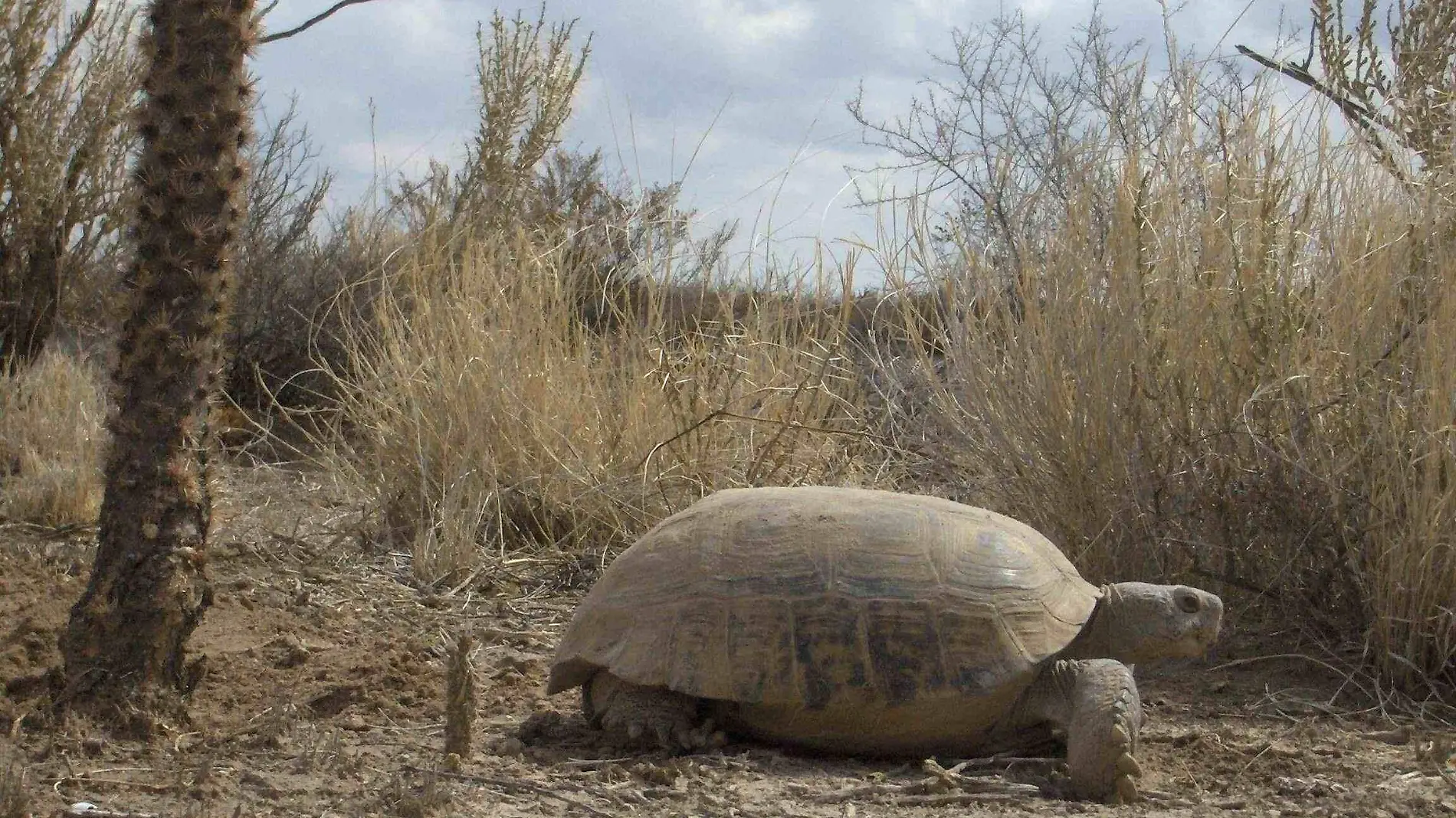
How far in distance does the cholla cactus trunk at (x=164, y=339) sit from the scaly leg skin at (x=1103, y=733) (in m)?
2.23

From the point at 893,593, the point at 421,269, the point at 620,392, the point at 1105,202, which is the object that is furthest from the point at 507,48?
the point at 893,593

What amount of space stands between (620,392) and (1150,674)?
2.94 meters

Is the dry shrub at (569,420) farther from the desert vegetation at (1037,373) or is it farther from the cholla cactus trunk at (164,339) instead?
the cholla cactus trunk at (164,339)

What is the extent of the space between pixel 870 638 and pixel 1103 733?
0.57m

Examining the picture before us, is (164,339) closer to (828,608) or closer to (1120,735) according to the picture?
(828,608)

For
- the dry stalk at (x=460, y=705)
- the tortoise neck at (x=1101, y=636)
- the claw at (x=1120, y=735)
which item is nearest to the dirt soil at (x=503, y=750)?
the dry stalk at (x=460, y=705)

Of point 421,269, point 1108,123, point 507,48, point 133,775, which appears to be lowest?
point 133,775

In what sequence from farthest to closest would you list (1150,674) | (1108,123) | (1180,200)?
(1108,123) → (1180,200) → (1150,674)

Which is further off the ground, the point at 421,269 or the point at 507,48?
the point at 507,48

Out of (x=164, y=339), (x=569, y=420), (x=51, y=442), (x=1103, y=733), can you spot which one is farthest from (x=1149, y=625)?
(x=51, y=442)

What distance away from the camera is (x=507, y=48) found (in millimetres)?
9023

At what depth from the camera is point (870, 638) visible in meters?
3.38

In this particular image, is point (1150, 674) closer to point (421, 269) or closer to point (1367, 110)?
point (1367, 110)

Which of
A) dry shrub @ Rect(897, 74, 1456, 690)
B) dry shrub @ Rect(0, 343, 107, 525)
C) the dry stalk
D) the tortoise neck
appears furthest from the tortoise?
dry shrub @ Rect(0, 343, 107, 525)
